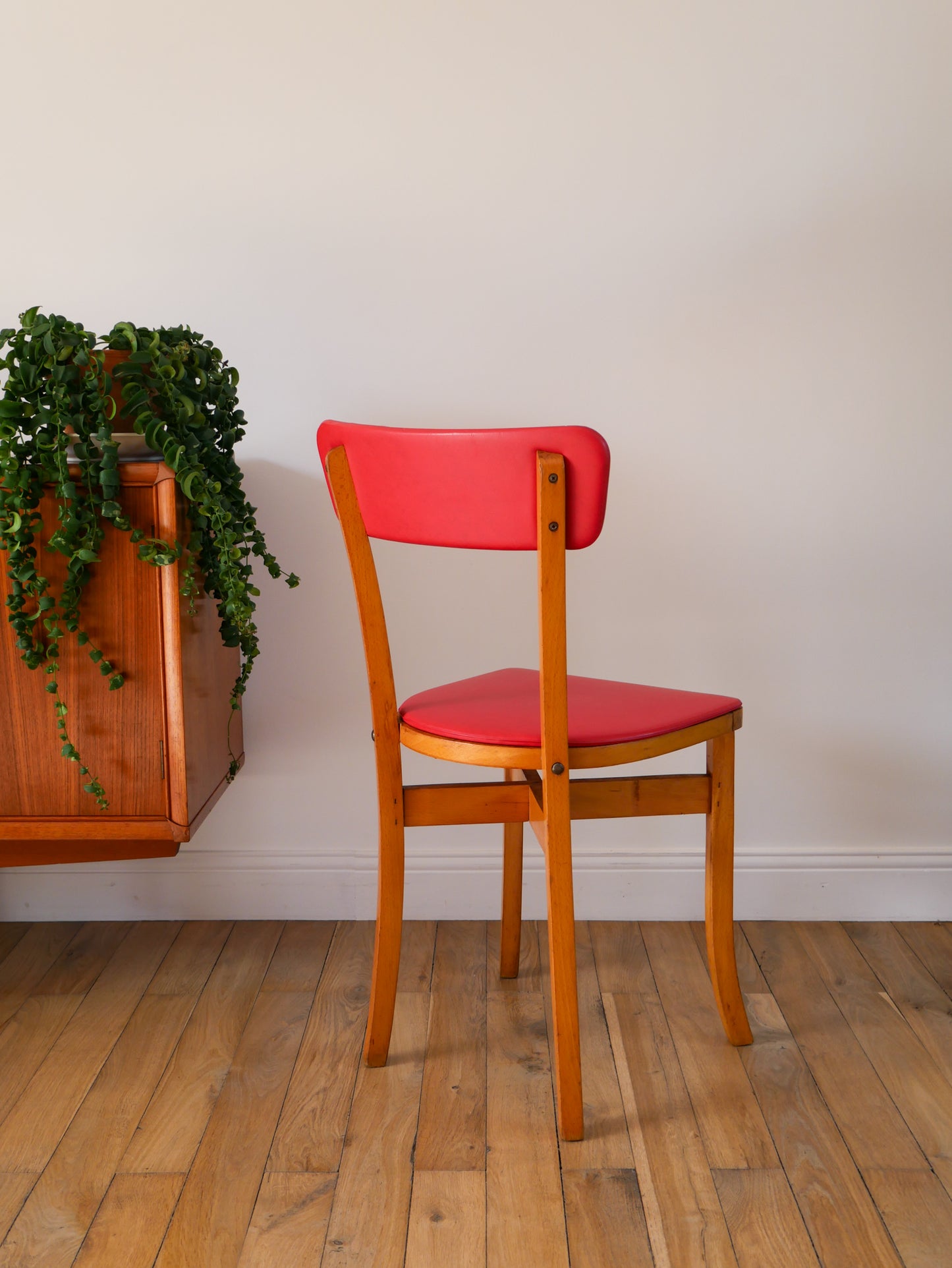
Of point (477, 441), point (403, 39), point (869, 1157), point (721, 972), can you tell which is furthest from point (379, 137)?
point (869, 1157)

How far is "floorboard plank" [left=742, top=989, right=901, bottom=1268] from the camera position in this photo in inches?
45.3

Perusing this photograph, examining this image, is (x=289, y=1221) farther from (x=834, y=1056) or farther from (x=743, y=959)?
(x=743, y=959)

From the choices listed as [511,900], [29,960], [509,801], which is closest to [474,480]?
[509,801]

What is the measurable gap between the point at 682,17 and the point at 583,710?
132cm

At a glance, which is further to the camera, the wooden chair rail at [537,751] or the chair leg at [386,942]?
the chair leg at [386,942]

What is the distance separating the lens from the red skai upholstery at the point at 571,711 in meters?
1.37

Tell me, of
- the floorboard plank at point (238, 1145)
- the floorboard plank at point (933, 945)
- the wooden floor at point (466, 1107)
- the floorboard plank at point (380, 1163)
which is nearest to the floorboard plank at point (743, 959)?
the wooden floor at point (466, 1107)

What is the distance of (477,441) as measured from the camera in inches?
48.8

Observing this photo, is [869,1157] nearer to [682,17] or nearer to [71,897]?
[71,897]

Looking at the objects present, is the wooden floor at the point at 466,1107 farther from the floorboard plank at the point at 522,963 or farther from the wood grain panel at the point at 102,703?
the wood grain panel at the point at 102,703

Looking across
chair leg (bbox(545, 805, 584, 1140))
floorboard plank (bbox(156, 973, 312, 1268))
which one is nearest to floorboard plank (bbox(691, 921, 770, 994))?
chair leg (bbox(545, 805, 584, 1140))

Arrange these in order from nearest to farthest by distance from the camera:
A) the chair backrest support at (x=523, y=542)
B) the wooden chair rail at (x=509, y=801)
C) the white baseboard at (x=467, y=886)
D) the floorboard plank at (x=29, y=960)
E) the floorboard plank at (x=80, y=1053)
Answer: the chair backrest support at (x=523, y=542) < the floorboard plank at (x=80, y=1053) < the wooden chair rail at (x=509, y=801) < the floorboard plank at (x=29, y=960) < the white baseboard at (x=467, y=886)

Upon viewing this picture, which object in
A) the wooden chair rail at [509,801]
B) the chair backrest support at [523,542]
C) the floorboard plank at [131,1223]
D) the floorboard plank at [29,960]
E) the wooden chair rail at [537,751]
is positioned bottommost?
the floorboard plank at [29,960]

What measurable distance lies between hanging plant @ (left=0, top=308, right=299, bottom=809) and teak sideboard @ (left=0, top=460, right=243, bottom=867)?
0.02 meters
